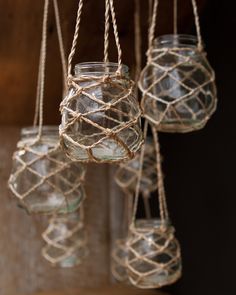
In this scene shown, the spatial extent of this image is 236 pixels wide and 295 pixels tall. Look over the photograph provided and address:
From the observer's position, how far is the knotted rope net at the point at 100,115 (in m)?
0.67

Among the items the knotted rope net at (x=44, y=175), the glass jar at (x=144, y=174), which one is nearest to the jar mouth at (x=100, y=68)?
the knotted rope net at (x=44, y=175)

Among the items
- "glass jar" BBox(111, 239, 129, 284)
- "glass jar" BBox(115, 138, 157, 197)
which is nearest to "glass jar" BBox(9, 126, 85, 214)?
"glass jar" BBox(115, 138, 157, 197)

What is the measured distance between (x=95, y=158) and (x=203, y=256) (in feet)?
2.77

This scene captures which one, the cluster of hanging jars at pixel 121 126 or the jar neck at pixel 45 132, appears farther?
the jar neck at pixel 45 132

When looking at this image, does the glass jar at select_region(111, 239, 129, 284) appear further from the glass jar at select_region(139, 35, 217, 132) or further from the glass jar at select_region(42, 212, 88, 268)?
the glass jar at select_region(139, 35, 217, 132)

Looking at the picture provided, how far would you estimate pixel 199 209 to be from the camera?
1.47 metres

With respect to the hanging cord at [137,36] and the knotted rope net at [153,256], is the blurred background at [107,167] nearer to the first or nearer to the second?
the hanging cord at [137,36]

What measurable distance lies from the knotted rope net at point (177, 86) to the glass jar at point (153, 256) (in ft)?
0.66

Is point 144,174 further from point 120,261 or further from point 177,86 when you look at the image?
point 177,86

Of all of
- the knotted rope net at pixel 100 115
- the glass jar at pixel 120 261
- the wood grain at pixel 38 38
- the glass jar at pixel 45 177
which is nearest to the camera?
the knotted rope net at pixel 100 115

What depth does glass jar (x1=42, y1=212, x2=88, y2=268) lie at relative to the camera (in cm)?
133

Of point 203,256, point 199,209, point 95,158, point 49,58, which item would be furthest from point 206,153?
point 95,158

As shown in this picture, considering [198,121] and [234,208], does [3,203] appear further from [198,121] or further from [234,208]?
[198,121]

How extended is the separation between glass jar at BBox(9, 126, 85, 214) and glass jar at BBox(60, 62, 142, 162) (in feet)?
0.84
